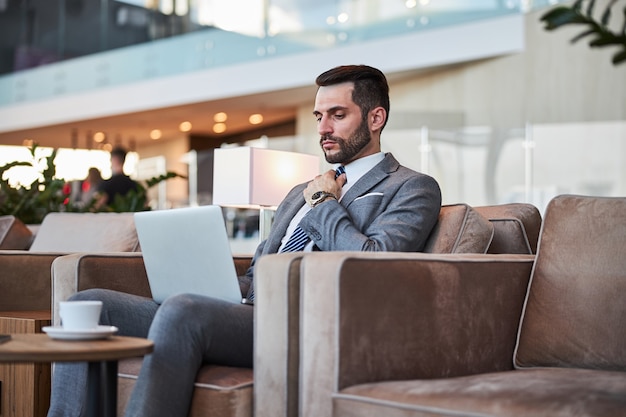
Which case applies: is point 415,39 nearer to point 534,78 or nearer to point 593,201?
point 534,78

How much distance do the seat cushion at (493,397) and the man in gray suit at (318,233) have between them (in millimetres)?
384

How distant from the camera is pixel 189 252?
2.49 m

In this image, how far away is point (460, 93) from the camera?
9.37 metres

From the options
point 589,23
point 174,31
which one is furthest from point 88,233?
point 174,31

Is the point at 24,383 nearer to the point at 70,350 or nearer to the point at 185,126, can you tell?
the point at 70,350

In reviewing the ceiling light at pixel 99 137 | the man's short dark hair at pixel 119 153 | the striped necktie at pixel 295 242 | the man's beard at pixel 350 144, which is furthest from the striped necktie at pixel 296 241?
the ceiling light at pixel 99 137

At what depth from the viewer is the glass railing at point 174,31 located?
9.21 meters

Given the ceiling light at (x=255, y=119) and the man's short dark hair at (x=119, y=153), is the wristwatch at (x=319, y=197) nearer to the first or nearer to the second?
the man's short dark hair at (x=119, y=153)

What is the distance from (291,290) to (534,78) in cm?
699

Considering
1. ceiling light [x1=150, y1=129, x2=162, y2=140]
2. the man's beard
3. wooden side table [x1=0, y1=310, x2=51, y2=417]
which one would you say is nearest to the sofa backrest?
the man's beard

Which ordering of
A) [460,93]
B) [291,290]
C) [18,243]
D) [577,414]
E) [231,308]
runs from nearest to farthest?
[577,414] → [291,290] → [231,308] → [18,243] → [460,93]

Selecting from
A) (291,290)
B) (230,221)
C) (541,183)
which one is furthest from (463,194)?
(291,290)

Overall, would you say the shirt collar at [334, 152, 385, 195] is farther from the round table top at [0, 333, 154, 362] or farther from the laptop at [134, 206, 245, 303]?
the round table top at [0, 333, 154, 362]

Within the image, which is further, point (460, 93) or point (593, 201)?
point (460, 93)
